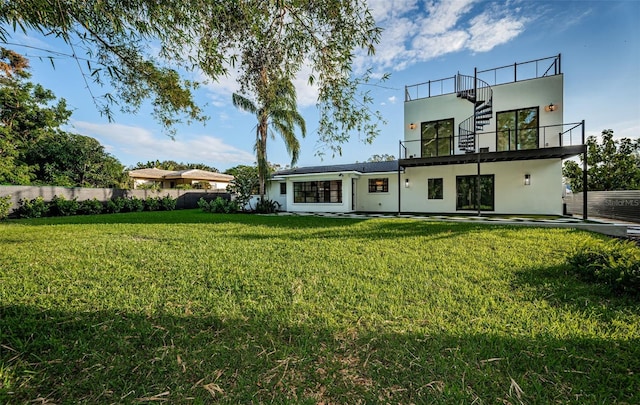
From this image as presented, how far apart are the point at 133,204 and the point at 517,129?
21415 mm

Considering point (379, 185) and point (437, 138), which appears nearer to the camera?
point (437, 138)

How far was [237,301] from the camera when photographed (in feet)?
10.8

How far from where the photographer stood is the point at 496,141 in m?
12.0

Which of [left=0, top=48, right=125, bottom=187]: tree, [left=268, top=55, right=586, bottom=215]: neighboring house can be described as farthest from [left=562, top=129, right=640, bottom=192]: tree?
[left=0, top=48, right=125, bottom=187]: tree

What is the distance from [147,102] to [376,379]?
19.0 ft

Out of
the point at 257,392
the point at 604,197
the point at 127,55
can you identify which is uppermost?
the point at 127,55

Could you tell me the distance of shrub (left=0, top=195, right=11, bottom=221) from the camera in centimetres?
1109

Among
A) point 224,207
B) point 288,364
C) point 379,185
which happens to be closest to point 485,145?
point 379,185

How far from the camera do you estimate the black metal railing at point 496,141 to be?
34.1ft

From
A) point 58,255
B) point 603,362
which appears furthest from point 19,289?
point 603,362

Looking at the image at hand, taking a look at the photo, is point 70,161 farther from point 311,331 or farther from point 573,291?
point 573,291

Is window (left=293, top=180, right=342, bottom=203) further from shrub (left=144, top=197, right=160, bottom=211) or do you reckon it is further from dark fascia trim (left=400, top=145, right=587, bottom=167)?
shrub (left=144, top=197, right=160, bottom=211)

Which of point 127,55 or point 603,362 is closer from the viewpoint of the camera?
point 603,362

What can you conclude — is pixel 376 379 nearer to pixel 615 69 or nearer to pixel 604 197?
pixel 615 69
